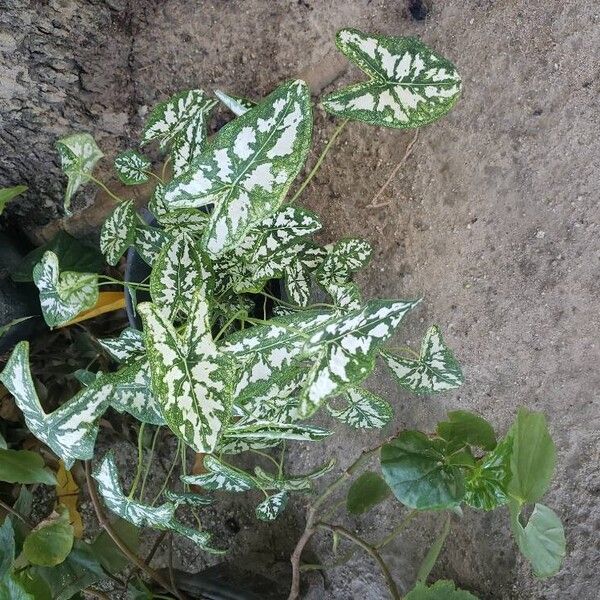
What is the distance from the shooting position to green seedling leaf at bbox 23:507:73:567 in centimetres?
132

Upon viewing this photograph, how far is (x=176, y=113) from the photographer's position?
3.78ft

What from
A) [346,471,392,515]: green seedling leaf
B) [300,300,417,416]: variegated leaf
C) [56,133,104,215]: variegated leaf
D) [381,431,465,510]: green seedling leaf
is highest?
[300,300,417,416]: variegated leaf

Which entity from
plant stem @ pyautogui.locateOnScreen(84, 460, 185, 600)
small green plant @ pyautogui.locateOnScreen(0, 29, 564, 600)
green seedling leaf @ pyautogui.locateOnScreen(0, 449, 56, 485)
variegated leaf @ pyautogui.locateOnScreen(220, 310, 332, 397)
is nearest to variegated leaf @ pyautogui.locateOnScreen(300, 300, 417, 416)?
small green plant @ pyautogui.locateOnScreen(0, 29, 564, 600)

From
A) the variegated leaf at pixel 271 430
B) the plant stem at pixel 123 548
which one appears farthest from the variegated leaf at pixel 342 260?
the plant stem at pixel 123 548

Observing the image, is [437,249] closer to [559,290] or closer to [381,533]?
[559,290]

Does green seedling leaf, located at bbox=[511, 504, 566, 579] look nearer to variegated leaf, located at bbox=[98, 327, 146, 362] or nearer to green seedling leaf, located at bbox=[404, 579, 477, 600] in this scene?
green seedling leaf, located at bbox=[404, 579, 477, 600]

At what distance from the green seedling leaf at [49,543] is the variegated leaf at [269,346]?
561mm

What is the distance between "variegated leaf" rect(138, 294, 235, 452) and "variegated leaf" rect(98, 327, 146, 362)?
0.30m

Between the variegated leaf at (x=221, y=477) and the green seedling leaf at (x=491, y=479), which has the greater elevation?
the green seedling leaf at (x=491, y=479)

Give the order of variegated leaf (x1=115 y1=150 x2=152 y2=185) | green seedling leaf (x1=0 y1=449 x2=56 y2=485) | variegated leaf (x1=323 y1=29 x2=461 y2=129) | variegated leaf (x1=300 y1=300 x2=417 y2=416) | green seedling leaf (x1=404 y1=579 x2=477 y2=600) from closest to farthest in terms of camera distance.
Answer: variegated leaf (x1=300 y1=300 x2=417 y2=416) → variegated leaf (x1=323 y1=29 x2=461 y2=129) → green seedling leaf (x1=404 y1=579 x2=477 y2=600) → variegated leaf (x1=115 y1=150 x2=152 y2=185) → green seedling leaf (x1=0 y1=449 x2=56 y2=485)

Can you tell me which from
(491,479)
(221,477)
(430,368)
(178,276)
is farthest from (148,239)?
(491,479)

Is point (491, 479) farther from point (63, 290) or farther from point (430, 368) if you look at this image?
point (63, 290)

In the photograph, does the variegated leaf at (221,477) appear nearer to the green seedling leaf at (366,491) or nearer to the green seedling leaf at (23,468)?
the green seedling leaf at (366,491)

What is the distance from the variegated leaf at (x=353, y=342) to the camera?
83 cm
